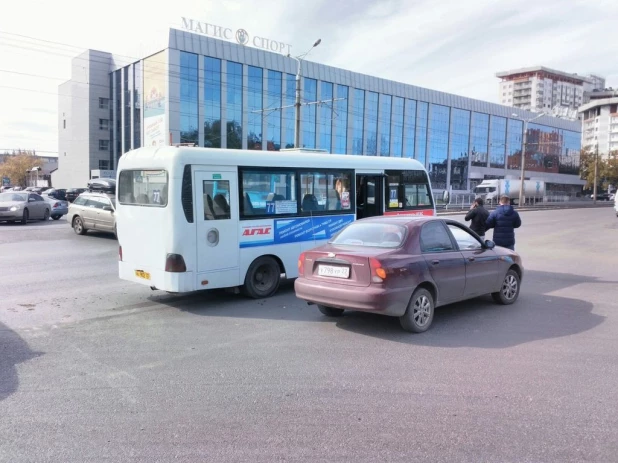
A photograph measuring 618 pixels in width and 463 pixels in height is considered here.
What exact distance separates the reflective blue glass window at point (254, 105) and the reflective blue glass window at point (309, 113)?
593 centimetres

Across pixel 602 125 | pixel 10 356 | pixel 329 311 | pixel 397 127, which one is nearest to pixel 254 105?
pixel 397 127

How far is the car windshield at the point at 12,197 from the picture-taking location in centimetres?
2326

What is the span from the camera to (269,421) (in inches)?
162

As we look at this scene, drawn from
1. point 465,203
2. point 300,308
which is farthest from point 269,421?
point 465,203

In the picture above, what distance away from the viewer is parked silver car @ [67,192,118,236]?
58.1 feet

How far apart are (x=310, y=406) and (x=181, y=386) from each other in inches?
49.8

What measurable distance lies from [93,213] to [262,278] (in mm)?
11206

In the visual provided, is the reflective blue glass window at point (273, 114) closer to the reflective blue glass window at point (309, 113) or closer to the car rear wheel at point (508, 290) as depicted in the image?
the reflective blue glass window at point (309, 113)

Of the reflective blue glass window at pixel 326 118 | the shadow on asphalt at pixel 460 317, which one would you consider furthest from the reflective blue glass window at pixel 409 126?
the shadow on asphalt at pixel 460 317

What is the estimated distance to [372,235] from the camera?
730cm

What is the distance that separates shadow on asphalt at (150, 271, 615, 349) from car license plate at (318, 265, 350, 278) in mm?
751

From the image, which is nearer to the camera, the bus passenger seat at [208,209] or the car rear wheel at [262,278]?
the bus passenger seat at [208,209]

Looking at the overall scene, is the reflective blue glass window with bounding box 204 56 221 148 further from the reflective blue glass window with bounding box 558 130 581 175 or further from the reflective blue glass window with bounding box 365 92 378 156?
the reflective blue glass window with bounding box 558 130 581 175

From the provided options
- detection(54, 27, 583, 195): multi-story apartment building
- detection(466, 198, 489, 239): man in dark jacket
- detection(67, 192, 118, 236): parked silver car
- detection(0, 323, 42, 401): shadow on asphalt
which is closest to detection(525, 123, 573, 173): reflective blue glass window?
detection(54, 27, 583, 195): multi-story apartment building
